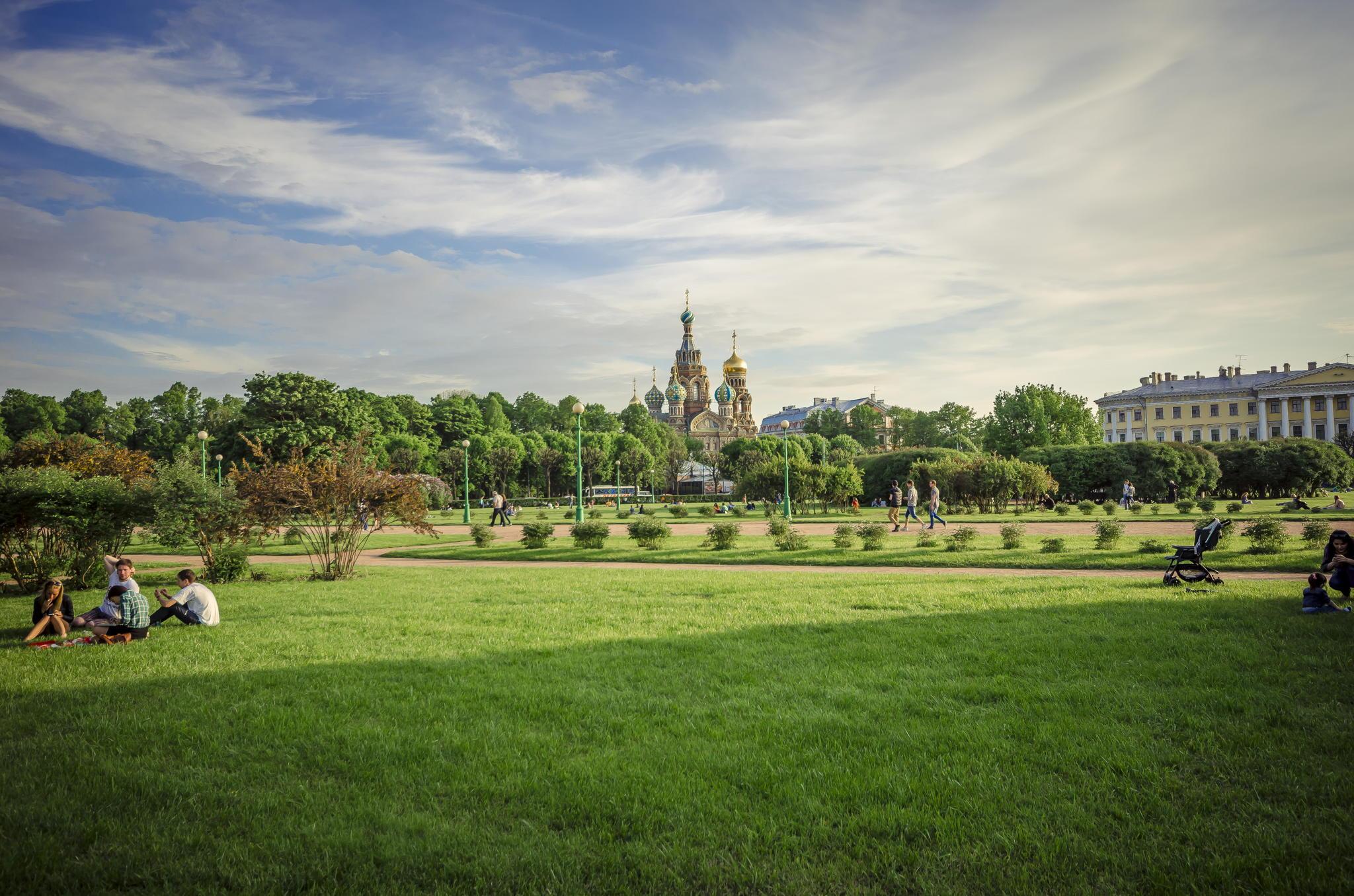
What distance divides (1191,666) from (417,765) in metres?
6.65

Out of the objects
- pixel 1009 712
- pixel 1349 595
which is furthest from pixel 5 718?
pixel 1349 595

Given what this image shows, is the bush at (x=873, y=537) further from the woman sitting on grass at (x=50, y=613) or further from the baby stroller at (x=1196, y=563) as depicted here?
the woman sitting on grass at (x=50, y=613)

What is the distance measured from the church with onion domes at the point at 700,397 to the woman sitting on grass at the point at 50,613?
153 meters

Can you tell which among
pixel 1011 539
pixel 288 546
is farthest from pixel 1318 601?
pixel 288 546

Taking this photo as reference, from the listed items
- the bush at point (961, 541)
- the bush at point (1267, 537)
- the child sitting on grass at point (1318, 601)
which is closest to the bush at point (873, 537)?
the bush at point (961, 541)

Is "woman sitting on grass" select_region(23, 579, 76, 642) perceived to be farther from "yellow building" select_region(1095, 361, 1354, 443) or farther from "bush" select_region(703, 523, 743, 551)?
"yellow building" select_region(1095, 361, 1354, 443)

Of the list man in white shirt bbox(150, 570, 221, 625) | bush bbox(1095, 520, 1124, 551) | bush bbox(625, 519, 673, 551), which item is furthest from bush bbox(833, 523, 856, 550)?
man in white shirt bbox(150, 570, 221, 625)

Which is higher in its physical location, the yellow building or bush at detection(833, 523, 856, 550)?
the yellow building

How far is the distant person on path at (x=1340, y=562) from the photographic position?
10.2 metres

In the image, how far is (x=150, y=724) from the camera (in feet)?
19.8

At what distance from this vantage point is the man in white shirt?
34.3 feet

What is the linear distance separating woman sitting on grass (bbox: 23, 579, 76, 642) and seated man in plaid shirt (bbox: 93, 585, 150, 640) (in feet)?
1.65

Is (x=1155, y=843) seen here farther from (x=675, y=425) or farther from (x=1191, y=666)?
(x=675, y=425)

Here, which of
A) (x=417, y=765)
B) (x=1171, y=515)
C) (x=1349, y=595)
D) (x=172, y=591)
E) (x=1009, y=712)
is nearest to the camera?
(x=417, y=765)
